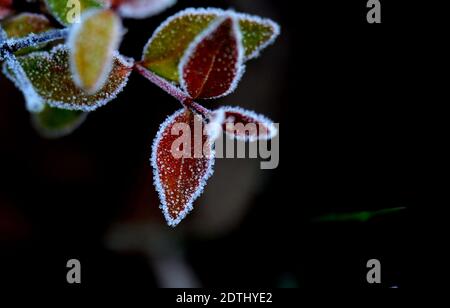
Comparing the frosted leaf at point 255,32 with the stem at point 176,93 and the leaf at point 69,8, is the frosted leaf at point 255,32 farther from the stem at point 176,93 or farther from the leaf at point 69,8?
the leaf at point 69,8

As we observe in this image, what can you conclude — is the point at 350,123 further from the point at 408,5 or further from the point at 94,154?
the point at 94,154

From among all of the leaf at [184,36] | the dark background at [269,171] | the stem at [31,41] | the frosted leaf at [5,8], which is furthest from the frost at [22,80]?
the dark background at [269,171]

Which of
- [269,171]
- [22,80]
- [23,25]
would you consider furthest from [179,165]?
[269,171]

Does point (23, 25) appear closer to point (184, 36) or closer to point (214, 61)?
point (184, 36)

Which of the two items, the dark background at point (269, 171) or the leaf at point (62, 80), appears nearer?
the leaf at point (62, 80)

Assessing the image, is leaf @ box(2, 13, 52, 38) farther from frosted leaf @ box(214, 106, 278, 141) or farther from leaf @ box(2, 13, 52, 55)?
frosted leaf @ box(214, 106, 278, 141)

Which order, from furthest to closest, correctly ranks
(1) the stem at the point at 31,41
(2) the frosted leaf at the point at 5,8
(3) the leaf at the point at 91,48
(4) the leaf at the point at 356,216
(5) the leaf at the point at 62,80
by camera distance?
(4) the leaf at the point at 356,216 < (2) the frosted leaf at the point at 5,8 < (5) the leaf at the point at 62,80 < (1) the stem at the point at 31,41 < (3) the leaf at the point at 91,48

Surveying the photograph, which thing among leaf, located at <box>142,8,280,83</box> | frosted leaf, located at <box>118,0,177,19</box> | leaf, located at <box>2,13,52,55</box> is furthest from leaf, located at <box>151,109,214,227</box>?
leaf, located at <box>2,13,52,55</box>
